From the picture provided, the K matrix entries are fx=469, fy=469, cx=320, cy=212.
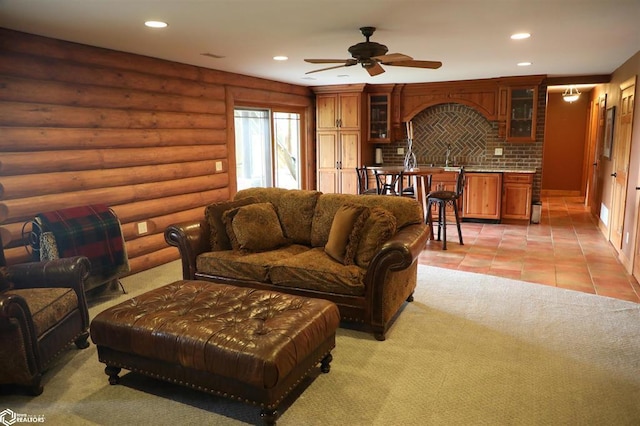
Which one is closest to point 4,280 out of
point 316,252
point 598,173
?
point 316,252

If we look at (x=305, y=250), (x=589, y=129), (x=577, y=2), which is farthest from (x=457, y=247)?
(x=589, y=129)

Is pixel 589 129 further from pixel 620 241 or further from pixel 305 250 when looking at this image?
pixel 305 250

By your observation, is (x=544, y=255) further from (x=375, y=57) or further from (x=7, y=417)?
(x=7, y=417)

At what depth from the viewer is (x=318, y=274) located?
11.4ft

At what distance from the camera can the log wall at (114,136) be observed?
3807mm

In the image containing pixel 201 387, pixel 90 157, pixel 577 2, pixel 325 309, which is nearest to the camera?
pixel 201 387

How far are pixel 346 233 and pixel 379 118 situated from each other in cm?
526

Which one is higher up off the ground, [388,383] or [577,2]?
[577,2]

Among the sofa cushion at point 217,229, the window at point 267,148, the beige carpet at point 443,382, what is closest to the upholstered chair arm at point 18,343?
the beige carpet at point 443,382

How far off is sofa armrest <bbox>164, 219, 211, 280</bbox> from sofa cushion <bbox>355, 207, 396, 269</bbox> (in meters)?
1.41

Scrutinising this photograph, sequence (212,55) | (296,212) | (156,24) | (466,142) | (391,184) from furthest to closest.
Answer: (466,142) < (391,184) < (212,55) < (296,212) < (156,24)

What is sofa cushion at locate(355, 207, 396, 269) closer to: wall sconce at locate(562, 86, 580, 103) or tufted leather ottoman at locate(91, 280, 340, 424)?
tufted leather ottoman at locate(91, 280, 340, 424)

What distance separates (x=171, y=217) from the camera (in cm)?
545

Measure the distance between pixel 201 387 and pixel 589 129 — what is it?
1003 centimetres
